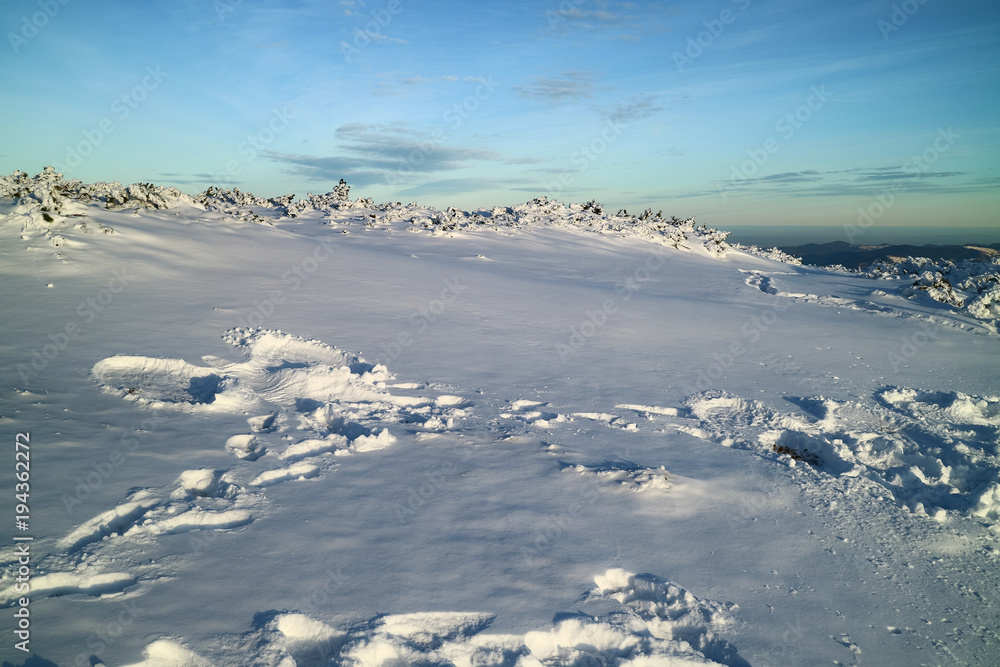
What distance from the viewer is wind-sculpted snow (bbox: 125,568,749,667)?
206 centimetres

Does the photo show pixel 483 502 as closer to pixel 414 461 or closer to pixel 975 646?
pixel 414 461

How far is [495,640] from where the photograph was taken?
7.20 ft

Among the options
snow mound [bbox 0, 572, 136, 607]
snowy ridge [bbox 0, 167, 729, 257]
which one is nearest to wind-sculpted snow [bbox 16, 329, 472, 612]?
snow mound [bbox 0, 572, 136, 607]

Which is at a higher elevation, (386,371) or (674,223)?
(674,223)

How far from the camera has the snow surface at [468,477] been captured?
2246 millimetres

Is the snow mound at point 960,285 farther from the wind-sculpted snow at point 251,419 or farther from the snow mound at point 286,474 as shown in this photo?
the snow mound at point 286,474

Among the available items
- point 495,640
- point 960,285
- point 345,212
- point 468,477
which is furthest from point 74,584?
point 345,212

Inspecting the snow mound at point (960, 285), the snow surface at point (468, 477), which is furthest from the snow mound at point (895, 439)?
A: the snow mound at point (960, 285)

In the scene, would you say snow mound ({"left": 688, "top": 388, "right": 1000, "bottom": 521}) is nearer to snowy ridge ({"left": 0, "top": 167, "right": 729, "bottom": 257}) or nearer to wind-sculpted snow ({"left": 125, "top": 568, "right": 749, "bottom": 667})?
wind-sculpted snow ({"left": 125, "top": 568, "right": 749, "bottom": 667})

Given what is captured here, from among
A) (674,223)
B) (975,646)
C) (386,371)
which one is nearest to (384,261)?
(386,371)

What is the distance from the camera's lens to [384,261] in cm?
959

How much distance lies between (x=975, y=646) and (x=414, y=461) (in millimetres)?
3104

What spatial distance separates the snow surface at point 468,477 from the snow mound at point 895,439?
0.03 metres

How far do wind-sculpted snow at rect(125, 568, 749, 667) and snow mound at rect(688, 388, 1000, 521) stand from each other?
1938 mm
